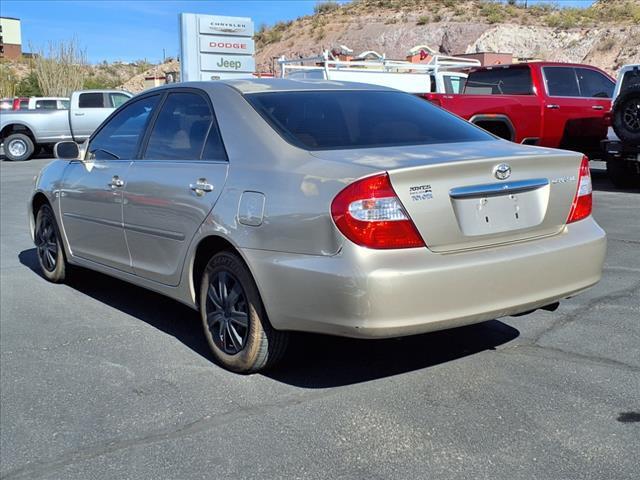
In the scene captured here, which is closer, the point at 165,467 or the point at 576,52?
the point at 165,467

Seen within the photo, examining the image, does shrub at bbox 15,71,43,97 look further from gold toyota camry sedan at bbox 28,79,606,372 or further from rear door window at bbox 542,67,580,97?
gold toyota camry sedan at bbox 28,79,606,372

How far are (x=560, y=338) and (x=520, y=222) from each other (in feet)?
4.08

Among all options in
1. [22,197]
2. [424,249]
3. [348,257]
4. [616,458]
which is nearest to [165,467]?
[348,257]

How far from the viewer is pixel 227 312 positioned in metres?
4.27

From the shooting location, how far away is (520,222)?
381 cm

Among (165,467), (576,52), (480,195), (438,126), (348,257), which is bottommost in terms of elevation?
(165,467)

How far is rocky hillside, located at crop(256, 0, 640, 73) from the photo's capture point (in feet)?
119

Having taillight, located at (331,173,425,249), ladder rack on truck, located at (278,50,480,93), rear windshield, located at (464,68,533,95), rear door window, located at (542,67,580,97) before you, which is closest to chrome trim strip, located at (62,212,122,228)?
taillight, located at (331,173,425,249)

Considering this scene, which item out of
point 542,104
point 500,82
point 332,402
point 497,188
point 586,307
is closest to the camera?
point 497,188

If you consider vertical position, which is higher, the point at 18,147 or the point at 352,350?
the point at 18,147

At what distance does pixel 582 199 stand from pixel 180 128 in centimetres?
257

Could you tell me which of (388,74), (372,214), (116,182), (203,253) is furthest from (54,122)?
(372,214)

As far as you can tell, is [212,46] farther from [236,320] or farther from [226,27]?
[236,320]

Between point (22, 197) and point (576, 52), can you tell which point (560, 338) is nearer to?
point (22, 197)
